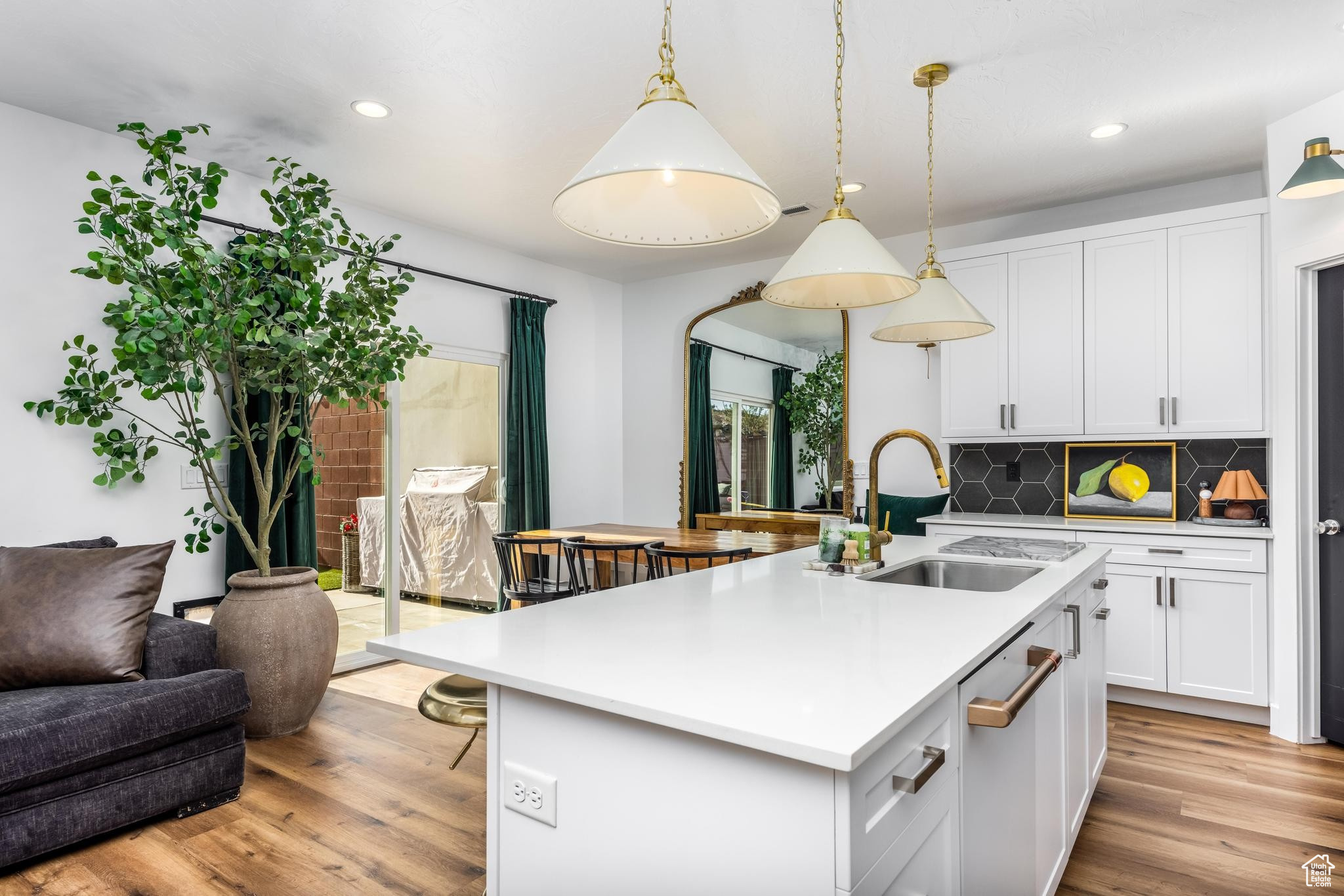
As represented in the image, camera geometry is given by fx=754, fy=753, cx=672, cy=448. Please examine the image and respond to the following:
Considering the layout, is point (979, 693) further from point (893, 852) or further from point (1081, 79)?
point (1081, 79)

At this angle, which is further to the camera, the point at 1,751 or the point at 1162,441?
the point at 1162,441

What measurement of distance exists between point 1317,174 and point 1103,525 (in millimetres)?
1738

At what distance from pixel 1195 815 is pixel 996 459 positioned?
7.52ft

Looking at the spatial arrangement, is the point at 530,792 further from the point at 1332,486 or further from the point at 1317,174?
the point at 1332,486

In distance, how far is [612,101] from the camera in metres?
3.06

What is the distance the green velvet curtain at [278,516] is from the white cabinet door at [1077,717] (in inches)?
134

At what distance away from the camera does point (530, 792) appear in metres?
1.27

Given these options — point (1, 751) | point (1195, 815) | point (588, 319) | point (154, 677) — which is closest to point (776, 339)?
point (588, 319)

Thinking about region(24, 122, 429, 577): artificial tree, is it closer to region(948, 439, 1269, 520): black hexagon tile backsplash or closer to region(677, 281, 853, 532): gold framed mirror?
region(677, 281, 853, 532): gold framed mirror

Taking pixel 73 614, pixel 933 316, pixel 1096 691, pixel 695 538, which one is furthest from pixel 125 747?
pixel 1096 691

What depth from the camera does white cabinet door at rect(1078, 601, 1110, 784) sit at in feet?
7.81

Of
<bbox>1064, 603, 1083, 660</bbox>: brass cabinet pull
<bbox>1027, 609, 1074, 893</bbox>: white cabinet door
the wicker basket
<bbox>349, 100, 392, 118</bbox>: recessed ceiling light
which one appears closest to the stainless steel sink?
<bbox>1064, 603, 1083, 660</bbox>: brass cabinet pull

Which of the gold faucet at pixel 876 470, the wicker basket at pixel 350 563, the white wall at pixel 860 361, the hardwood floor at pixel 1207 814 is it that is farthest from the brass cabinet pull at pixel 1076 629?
the wicker basket at pixel 350 563

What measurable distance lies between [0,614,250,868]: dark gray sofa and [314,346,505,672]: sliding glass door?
5.16 feet
